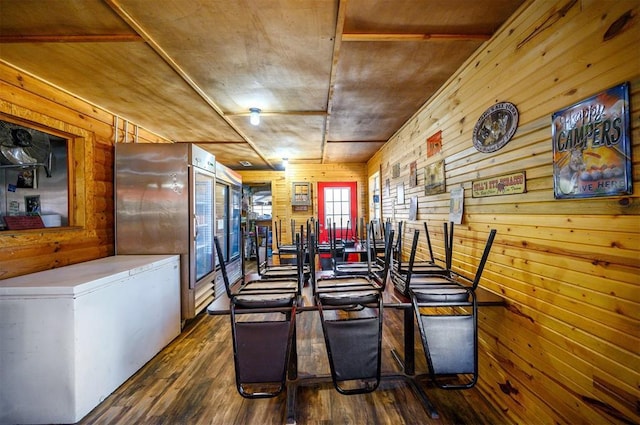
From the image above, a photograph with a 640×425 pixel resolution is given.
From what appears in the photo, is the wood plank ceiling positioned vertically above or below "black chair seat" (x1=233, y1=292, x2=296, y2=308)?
above

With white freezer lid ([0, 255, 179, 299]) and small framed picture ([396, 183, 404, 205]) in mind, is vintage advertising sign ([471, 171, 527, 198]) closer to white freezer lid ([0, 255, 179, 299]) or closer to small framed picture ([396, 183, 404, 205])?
small framed picture ([396, 183, 404, 205])

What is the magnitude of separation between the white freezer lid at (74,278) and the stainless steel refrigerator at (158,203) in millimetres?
352

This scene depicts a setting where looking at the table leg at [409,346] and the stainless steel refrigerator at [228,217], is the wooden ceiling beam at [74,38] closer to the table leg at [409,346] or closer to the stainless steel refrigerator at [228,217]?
the stainless steel refrigerator at [228,217]

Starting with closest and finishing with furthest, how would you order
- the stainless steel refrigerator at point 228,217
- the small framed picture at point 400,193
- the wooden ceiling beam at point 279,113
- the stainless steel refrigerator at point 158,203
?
the stainless steel refrigerator at point 158,203
the wooden ceiling beam at point 279,113
the small framed picture at point 400,193
the stainless steel refrigerator at point 228,217

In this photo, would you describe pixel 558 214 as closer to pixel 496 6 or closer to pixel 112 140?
pixel 496 6

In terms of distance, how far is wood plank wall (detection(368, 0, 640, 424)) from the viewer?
113cm

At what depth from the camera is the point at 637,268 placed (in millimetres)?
1077

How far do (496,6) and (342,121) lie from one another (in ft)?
Result: 7.26

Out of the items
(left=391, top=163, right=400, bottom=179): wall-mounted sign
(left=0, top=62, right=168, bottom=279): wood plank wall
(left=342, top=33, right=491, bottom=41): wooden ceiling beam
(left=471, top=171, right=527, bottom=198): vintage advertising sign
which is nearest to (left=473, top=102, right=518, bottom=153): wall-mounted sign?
(left=471, top=171, right=527, bottom=198): vintage advertising sign

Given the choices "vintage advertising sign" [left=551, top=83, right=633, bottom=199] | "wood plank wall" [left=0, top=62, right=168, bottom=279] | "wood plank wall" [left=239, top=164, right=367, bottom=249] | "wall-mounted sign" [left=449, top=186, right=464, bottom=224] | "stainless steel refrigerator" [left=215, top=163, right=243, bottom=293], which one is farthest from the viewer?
"wood plank wall" [left=239, top=164, right=367, bottom=249]

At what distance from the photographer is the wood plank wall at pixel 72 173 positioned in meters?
2.21

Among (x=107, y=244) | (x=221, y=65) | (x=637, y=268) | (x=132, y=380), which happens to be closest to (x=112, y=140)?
(x=107, y=244)

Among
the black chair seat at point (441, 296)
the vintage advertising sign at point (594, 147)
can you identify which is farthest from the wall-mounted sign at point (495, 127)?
the black chair seat at point (441, 296)

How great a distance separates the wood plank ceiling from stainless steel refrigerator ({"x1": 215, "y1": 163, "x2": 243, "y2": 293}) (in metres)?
1.17
